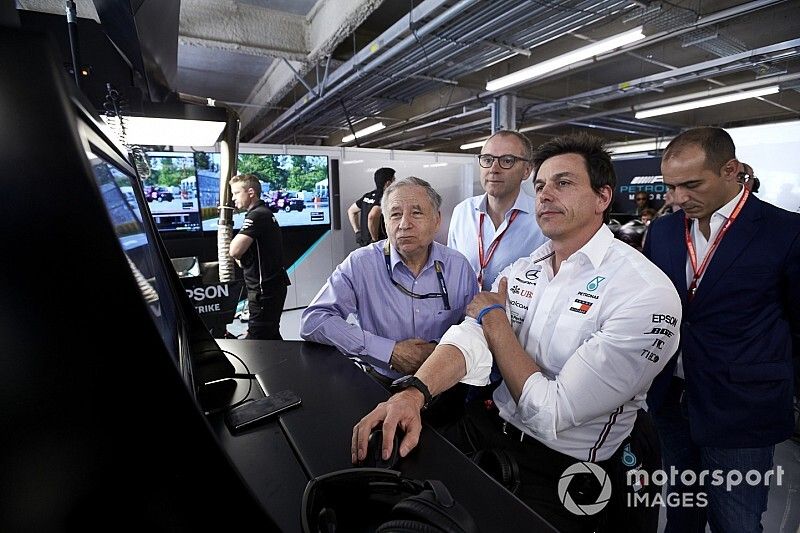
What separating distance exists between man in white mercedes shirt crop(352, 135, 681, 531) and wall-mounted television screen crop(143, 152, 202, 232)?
490 centimetres

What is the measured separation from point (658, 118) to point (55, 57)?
42.4ft

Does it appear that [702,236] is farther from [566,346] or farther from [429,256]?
[429,256]

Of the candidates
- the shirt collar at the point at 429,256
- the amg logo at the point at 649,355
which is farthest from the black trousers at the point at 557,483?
the shirt collar at the point at 429,256

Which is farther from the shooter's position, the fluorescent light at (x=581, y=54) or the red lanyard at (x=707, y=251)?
the fluorescent light at (x=581, y=54)

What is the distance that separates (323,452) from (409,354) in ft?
2.72

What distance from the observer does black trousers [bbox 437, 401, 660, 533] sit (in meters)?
1.10

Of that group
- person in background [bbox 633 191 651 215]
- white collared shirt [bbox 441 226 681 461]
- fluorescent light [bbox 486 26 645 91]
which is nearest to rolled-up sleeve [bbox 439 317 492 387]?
white collared shirt [bbox 441 226 681 461]

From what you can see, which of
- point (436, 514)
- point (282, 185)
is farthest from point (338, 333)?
point (282, 185)

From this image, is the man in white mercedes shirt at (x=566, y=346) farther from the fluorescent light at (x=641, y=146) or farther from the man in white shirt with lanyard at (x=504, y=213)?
the fluorescent light at (x=641, y=146)

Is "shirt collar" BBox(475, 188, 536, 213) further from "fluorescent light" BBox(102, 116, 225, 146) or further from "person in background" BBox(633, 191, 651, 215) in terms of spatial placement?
"person in background" BBox(633, 191, 651, 215)

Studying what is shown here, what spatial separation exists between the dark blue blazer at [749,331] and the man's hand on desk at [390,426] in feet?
3.99

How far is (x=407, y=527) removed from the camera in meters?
0.44

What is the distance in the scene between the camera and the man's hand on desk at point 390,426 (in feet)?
2.24

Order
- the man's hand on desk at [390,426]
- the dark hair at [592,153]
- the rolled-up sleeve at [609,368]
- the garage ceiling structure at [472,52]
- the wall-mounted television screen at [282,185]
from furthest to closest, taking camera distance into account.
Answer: the wall-mounted television screen at [282,185] < the garage ceiling structure at [472,52] < the dark hair at [592,153] < the rolled-up sleeve at [609,368] < the man's hand on desk at [390,426]
